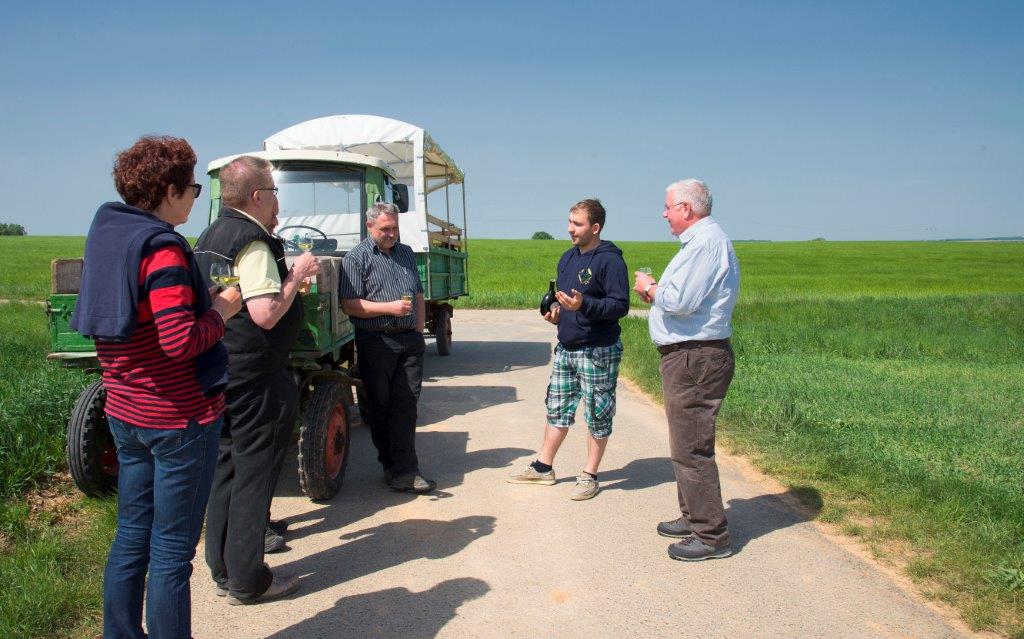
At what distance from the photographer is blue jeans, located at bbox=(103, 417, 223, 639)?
256 centimetres

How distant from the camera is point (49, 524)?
→ 438 centimetres

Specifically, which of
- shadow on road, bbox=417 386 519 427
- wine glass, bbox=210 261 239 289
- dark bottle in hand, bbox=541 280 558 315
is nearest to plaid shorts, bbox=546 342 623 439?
dark bottle in hand, bbox=541 280 558 315

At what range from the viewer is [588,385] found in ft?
16.1

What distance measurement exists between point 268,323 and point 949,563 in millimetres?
3462

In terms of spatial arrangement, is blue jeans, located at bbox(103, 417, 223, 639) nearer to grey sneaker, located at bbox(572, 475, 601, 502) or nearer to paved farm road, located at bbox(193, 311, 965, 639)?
paved farm road, located at bbox(193, 311, 965, 639)

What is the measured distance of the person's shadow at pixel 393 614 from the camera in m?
3.20

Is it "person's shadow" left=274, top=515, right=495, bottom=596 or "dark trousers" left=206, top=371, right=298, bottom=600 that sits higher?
"dark trousers" left=206, top=371, right=298, bottom=600

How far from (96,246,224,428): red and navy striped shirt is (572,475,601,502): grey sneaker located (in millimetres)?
2925

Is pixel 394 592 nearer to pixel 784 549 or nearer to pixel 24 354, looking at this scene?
pixel 784 549

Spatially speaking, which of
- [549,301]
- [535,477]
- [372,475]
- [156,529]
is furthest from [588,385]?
[156,529]

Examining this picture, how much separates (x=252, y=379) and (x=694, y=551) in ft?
7.88

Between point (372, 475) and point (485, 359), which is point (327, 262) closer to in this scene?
point (372, 475)

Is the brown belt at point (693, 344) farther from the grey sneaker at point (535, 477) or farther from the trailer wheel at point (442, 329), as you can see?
the trailer wheel at point (442, 329)

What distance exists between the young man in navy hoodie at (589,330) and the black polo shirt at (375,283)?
1.00 m
